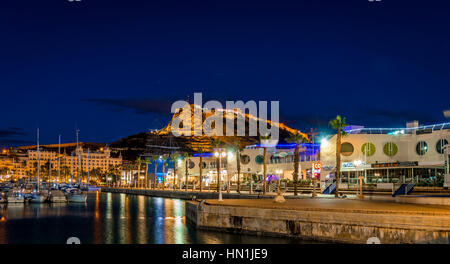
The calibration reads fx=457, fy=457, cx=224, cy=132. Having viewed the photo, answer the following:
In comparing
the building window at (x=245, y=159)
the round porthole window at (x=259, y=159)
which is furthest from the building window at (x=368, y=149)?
the building window at (x=245, y=159)

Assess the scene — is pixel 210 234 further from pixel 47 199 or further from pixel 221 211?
pixel 47 199

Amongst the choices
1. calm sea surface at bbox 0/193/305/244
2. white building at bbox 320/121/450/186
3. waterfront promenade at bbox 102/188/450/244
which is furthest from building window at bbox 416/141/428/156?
calm sea surface at bbox 0/193/305/244

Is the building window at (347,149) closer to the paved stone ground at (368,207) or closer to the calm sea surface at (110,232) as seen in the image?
the calm sea surface at (110,232)

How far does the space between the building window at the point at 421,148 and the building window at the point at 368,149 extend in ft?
21.4

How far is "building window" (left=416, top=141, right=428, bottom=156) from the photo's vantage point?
6822cm

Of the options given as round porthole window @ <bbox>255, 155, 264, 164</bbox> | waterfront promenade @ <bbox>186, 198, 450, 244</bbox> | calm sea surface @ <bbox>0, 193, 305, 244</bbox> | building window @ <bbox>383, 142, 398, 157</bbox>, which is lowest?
calm sea surface @ <bbox>0, 193, 305, 244</bbox>

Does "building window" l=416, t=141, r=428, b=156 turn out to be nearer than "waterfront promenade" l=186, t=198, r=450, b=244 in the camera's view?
No

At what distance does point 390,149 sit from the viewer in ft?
233

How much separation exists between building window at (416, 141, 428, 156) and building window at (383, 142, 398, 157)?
3.15 meters

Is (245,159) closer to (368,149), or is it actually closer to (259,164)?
(259,164)

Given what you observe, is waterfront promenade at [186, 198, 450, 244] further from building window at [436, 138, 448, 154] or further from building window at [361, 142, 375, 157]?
building window at [361, 142, 375, 157]

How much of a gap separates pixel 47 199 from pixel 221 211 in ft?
164
